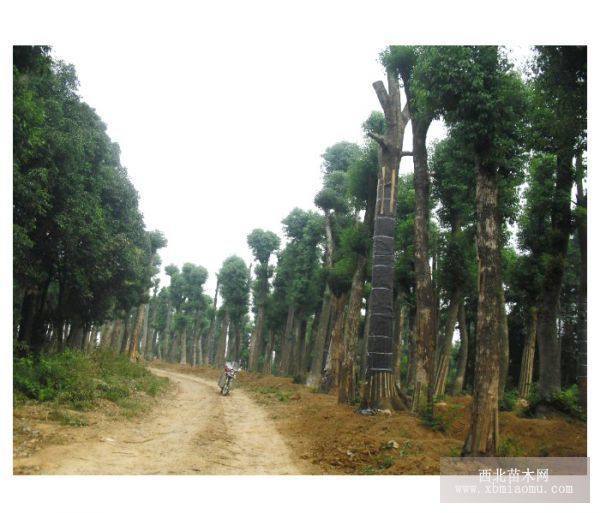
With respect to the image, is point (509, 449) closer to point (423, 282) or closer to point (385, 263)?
point (423, 282)

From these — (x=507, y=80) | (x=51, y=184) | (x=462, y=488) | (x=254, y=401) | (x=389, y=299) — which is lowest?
(x=254, y=401)

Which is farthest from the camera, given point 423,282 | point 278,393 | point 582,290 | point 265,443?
point 278,393

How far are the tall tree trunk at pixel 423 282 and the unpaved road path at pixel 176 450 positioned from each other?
3489mm

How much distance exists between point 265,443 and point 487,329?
4452 mm

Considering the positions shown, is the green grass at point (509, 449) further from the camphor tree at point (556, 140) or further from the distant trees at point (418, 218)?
the camphor tree at point (556, 140)

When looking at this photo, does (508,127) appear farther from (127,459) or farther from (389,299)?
(127,459)

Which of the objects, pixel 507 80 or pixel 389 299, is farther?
pixel 389 299

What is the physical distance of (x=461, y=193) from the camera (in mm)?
16438

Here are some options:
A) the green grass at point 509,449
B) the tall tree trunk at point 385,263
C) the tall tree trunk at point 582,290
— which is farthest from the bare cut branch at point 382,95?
the green grass at point 509,449

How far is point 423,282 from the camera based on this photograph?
10.7 metres

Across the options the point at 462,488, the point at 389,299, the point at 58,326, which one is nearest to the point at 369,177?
the point at 389,299

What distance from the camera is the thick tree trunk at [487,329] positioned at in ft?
21.4

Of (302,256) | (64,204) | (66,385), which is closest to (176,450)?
(66,385)

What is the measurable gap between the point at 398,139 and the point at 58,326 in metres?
15.3
